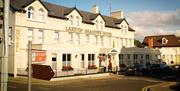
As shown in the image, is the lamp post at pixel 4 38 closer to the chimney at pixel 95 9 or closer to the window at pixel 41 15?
the window at pixel 41 15

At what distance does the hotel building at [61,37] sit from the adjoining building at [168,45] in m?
19.4

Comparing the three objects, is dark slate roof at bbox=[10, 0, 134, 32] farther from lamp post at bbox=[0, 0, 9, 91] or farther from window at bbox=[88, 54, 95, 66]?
lamp post at bbox=[0, 0, 9, 91]

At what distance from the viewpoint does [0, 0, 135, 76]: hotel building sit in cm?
3002

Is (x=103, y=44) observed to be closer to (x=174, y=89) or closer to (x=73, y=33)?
(x=73, y=33)

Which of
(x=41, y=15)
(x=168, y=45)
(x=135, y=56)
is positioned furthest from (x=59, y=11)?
(x=168, y=45)

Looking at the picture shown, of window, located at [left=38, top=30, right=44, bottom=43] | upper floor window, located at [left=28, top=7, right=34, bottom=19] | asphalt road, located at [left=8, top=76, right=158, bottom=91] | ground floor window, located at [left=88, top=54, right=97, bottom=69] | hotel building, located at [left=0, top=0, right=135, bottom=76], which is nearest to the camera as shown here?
asphalt road, located at [left=8, top=76, right=158, bottom=91]

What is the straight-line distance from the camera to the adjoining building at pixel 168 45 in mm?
61750

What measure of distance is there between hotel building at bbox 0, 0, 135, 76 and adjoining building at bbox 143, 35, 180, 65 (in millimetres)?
19434

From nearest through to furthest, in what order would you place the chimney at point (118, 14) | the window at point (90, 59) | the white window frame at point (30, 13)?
the white window frame at point (30, 13)
the window at point (90, 59)
the chimney at point (118, 14)

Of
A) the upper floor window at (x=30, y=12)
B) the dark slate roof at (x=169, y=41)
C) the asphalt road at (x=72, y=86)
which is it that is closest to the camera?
the asphalt road at (x=72, y=86)

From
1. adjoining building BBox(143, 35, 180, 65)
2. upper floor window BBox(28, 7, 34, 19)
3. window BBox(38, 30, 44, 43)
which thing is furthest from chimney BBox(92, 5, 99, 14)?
adjoining building BBox(143, 35, 180, 65)

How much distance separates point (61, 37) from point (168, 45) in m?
46.7

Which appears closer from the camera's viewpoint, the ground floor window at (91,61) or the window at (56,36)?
the window at (56,36)

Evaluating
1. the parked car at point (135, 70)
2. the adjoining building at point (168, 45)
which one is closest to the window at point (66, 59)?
the parked car at point (135, 70)
